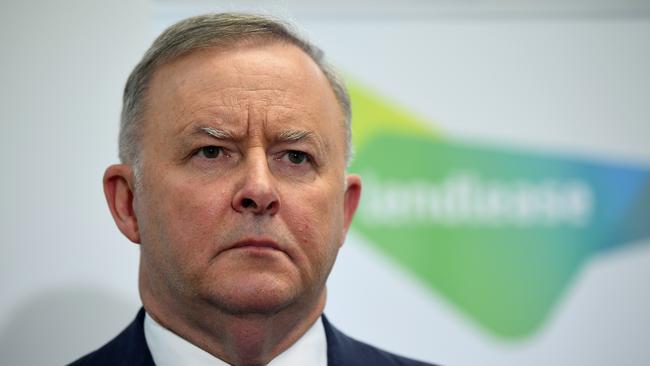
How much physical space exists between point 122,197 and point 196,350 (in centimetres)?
38

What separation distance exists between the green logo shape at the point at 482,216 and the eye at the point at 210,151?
67 cm

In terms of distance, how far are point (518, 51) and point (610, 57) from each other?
301 mm

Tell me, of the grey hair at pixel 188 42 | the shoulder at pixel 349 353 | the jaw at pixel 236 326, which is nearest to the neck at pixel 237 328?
the jaw at pixel 236 326

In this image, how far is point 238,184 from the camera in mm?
1365

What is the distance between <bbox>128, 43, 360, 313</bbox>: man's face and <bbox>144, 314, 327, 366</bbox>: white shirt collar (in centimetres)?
9

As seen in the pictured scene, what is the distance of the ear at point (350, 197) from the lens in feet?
5.51

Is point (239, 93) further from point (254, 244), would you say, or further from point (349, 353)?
point (349, 353)

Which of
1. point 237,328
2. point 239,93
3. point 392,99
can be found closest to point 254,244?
point 237,328

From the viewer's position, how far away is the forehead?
4.64 feet

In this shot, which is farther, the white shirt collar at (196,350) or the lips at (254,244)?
the white shirt collar at (196,350)

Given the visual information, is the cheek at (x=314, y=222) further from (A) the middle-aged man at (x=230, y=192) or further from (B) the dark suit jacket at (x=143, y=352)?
(B) the dark suit jacket at (x=143, y=352)

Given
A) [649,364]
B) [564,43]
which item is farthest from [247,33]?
[649,364]

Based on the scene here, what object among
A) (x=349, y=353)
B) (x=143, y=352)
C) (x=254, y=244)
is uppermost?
(x=254, y=244)

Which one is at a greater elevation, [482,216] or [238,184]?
[238,184]
